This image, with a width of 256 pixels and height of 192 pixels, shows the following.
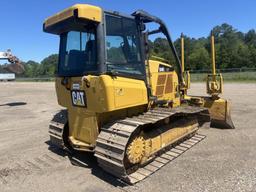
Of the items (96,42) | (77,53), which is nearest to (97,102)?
(96,42)

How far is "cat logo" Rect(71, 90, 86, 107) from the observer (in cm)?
519

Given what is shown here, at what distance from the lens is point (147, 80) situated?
18.7 ft

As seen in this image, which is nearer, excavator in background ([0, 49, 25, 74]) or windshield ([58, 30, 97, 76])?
windshield ([58, 30, 97, 76])

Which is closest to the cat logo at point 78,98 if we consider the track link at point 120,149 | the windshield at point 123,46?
the track link at point 120,149

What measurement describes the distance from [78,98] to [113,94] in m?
0.97

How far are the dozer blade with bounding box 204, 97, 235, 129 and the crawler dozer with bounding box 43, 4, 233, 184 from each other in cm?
190

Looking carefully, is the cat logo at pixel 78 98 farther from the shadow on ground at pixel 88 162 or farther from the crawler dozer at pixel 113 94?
the shadow on ground at pixel 88 162

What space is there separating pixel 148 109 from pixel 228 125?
332 centimetres

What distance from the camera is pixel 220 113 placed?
26.6 feet

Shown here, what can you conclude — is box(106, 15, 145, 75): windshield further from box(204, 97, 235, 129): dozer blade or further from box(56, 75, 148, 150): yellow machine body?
box(204, 97, 235, 129): dozer blade

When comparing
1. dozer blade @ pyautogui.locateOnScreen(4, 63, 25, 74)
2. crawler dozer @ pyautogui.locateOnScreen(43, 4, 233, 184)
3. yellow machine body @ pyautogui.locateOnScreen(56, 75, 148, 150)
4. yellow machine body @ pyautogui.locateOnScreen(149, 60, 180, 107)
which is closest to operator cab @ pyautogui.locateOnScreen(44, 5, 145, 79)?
crawler dozer @ pyautogui.locateOnScreen(43, 4, 233, 184)

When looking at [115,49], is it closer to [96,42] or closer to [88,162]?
[96,42]

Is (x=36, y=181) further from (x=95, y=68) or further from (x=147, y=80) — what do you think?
(x=147, y=80)

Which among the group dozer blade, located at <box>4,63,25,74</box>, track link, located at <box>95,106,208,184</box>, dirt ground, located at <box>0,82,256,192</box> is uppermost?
dozer blade, located at <box>4,63,25,74</box>
